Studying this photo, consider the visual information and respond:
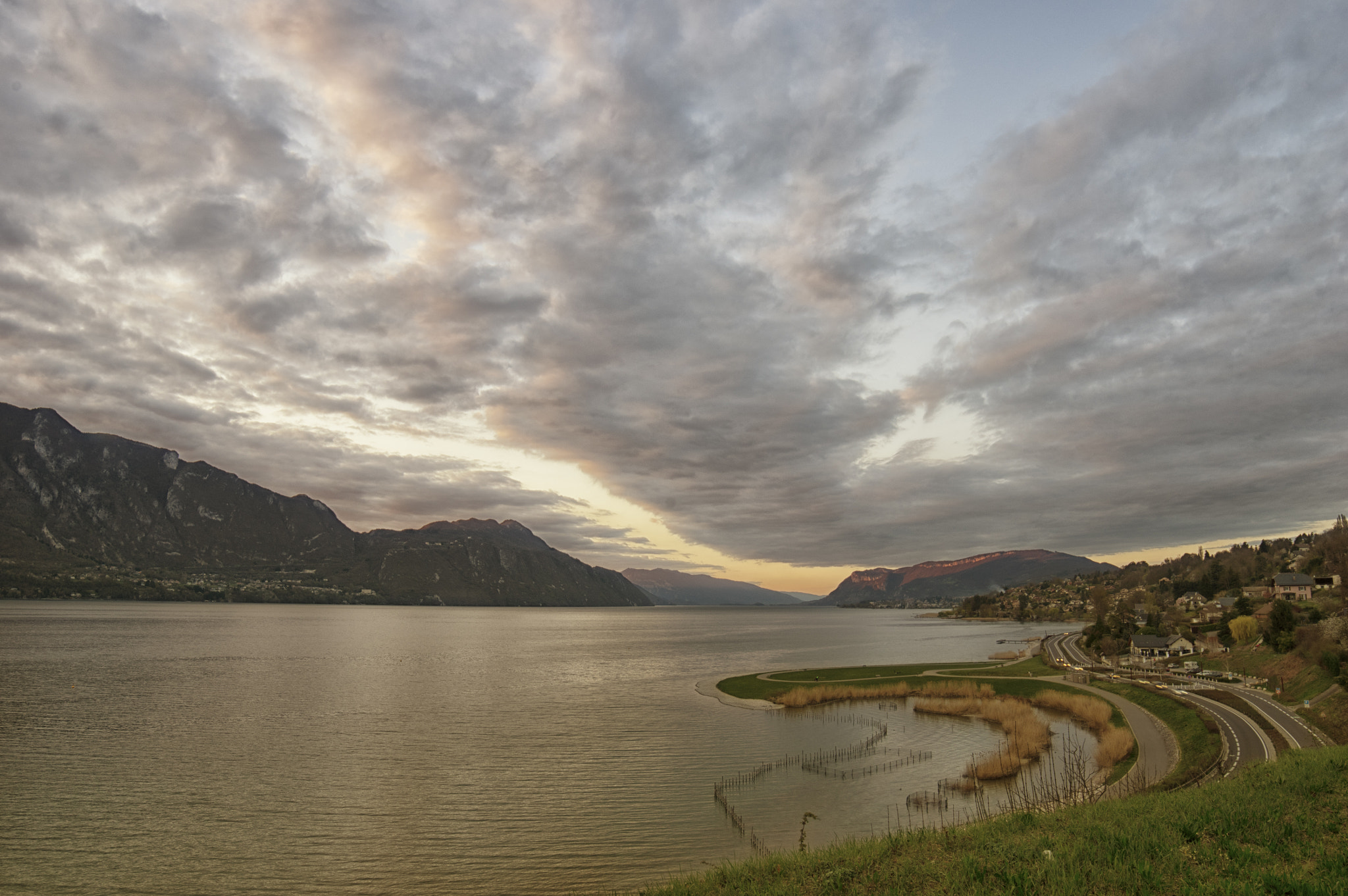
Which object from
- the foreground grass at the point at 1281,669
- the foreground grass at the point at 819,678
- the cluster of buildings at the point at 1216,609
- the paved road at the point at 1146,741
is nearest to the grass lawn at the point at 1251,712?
the foreground grass at the point at 1281,669

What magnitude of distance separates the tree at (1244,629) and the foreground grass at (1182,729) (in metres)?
51.5

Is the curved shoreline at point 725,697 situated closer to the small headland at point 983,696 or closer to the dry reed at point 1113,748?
the small headland at point 983,696

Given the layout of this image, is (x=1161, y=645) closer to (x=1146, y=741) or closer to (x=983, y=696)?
(x=983, y=696)

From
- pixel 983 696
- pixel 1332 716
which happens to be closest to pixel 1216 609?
pixel 983 696

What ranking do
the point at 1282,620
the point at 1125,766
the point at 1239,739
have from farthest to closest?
1. the point at 1282,620
2. the point at 1239,739
3. the point at 1125,766

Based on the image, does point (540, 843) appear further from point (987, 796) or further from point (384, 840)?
point (987, 796)

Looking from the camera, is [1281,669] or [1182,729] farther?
[1281,669]

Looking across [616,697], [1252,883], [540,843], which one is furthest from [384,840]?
[616,697]

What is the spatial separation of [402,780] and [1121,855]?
45.6 m

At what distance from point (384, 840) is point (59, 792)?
974 inches

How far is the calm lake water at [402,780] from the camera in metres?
33.8

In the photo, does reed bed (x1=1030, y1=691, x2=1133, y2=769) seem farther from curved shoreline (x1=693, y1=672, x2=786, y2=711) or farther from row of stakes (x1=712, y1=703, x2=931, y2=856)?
curved shoreline (x1=693, y1=672, x2=786, y2=711)

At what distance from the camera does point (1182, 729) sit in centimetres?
5978

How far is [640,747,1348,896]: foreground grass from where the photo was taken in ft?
56.1
